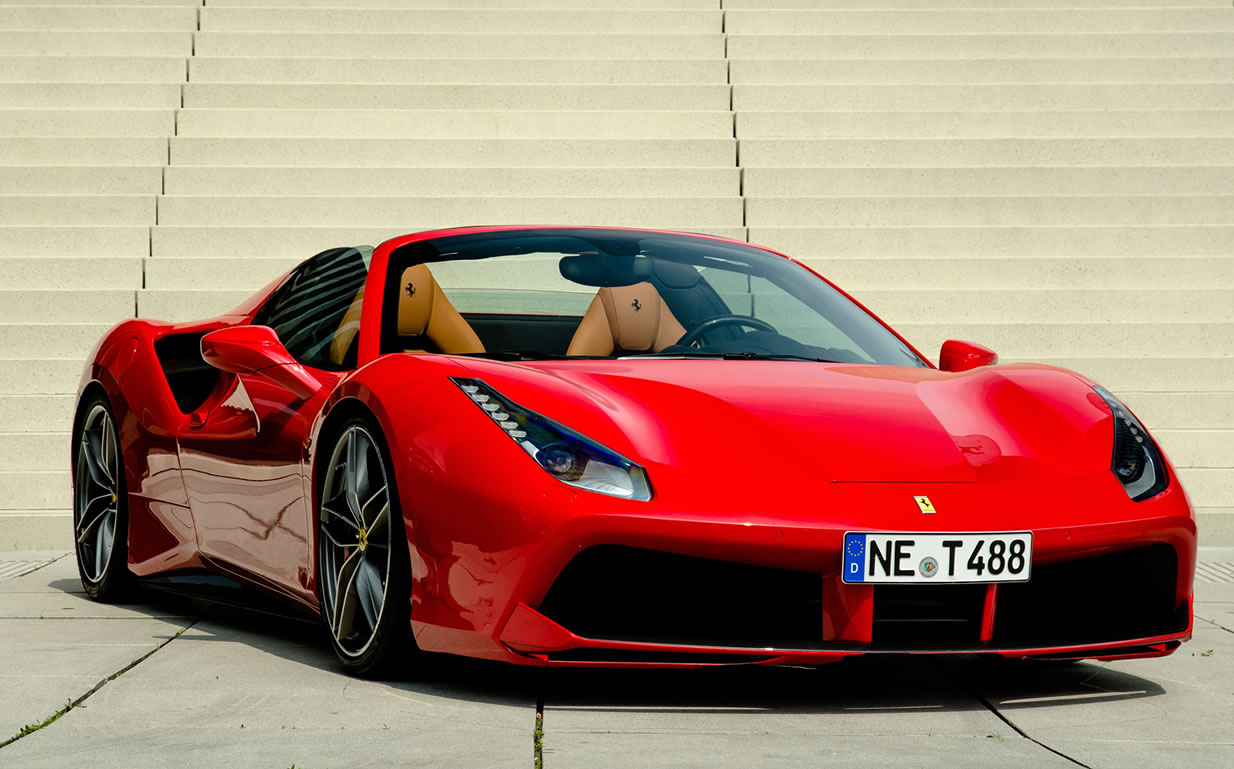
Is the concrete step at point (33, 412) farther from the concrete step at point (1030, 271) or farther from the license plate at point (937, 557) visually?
the license plate at point (937, 557)

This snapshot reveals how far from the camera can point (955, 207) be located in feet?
32.5

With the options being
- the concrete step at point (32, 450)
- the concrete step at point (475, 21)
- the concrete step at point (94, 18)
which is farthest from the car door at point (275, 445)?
the concrete step at point (94, 18)

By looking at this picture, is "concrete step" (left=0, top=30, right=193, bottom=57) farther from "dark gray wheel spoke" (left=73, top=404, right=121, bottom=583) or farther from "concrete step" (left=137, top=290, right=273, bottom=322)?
"dark gray wheel spoke" (left=73, top=404, right=121, bottom=583)

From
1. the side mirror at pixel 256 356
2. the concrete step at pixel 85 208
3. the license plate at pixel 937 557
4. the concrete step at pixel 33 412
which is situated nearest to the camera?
the license plate at pixel 937 557

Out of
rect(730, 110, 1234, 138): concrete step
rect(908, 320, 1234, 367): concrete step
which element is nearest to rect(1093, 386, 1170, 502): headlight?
rect(908, 320, 1234, 367): concrete step

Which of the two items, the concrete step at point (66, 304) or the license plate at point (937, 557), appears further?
the concrete step at point (66, 304)

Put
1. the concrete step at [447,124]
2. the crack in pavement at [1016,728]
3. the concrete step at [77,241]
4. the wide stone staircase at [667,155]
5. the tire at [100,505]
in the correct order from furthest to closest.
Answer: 1. the concrete step at [447,124]
2. the concrete step at [77,241]
3. the wide stone staircase at [667,155]
4. the tire at [100,505]
5. the crack in pavement at [1016,728]

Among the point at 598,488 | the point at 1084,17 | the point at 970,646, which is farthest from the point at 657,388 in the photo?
the point at 1084,17

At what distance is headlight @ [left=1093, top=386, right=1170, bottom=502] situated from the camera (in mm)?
3547

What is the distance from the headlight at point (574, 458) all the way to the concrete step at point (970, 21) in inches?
362

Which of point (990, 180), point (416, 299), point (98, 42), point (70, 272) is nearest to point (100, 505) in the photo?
point (416, 299)

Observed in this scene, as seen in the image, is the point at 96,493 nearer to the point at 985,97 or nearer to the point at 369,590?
the point at 369,590

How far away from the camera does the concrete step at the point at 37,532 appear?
6844 mm

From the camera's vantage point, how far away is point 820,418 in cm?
353
